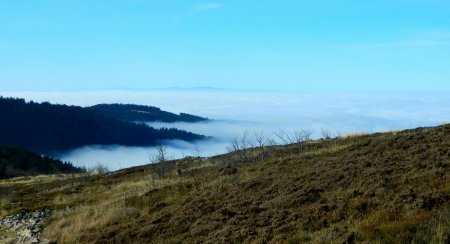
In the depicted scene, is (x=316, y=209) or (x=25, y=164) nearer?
(x=316, y=209)

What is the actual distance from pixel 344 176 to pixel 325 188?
3.02 feet

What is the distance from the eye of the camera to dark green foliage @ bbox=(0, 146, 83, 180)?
124m

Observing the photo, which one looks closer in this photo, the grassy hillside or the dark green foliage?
the grassy hillside

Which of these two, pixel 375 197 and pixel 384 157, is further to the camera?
pixel 384 157

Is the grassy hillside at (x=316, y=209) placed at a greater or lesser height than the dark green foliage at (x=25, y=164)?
greater

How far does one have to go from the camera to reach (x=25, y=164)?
5064 inches

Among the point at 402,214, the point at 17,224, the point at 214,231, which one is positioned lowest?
the point at 17,224

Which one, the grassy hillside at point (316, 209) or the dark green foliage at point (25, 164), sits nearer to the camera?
the grassy hillside at point (316, 209)

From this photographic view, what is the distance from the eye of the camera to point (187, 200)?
1600 cm

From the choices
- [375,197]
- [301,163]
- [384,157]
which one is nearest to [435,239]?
[375,197]

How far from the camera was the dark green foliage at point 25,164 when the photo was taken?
124m

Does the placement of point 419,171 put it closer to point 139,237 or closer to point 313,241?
point 313,241

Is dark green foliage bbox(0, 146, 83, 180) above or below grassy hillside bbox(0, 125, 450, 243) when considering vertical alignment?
below

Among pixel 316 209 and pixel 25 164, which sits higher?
pixel 316 209
